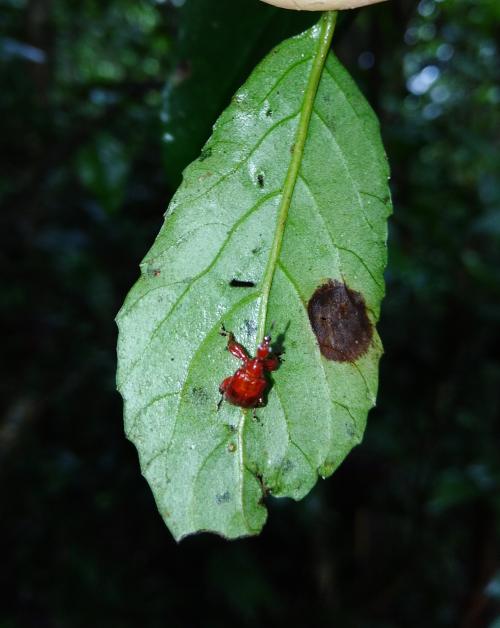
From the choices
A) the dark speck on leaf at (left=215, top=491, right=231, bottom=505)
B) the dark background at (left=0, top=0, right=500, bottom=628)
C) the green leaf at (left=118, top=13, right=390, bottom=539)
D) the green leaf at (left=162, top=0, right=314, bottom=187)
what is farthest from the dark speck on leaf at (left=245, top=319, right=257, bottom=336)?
the dark background at (left=0, top=0, right=500, bottom=628)

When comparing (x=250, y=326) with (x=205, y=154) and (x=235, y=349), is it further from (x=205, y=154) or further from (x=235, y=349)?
(x=205, y=154)

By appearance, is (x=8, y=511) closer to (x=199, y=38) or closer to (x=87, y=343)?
(x=87, y=343)

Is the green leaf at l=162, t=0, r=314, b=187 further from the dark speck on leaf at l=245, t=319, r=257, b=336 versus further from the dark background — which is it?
the dark background

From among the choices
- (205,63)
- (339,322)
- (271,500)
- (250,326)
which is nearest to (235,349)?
(250,326)

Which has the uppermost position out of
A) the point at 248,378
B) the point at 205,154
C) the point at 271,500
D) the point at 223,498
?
the point at 205,154

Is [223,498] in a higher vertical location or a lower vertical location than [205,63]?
lower

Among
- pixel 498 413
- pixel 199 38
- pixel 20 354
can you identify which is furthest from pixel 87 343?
pixel 199 38

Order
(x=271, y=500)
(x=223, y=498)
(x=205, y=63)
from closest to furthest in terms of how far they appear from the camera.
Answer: (x=223, y=498) → (x=205, y=63) → (x=271, y=500)

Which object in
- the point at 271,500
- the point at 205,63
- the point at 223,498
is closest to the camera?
the point at 223,498
